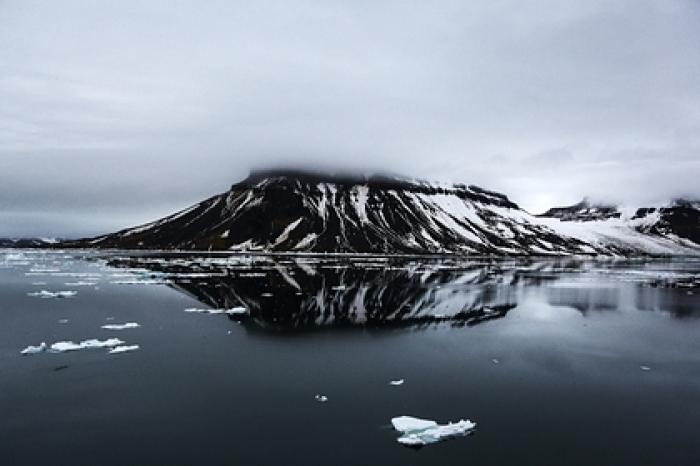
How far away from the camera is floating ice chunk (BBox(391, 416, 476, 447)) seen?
1483 centimetres

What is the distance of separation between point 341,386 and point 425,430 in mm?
5157

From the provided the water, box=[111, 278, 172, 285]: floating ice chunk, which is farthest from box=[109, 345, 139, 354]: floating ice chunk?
box=[111, 278, 172, 285]: floating ice chunk

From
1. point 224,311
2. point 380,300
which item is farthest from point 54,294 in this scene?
point 380,300

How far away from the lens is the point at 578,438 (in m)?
15.3

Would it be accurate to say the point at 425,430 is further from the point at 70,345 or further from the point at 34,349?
the point at 34,349

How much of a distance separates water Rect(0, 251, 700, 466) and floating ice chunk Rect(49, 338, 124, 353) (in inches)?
34.2

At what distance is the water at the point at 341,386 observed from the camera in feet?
46.7

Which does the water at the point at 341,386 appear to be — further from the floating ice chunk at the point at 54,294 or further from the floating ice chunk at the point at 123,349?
the floating ice chunk at the point at 54,294

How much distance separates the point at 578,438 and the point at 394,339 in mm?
14529

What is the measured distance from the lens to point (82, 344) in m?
25.2

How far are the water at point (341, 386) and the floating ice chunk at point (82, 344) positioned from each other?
87 cm

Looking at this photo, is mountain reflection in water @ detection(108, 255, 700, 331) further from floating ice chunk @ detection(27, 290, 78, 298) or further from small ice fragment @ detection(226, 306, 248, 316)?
floating ice chunk @ detection(27, 290, 78, 298)

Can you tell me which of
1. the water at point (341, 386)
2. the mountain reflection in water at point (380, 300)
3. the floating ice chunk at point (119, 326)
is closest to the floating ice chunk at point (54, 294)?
the water at point (341, 386)

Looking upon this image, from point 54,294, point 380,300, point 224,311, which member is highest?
point 54,294
